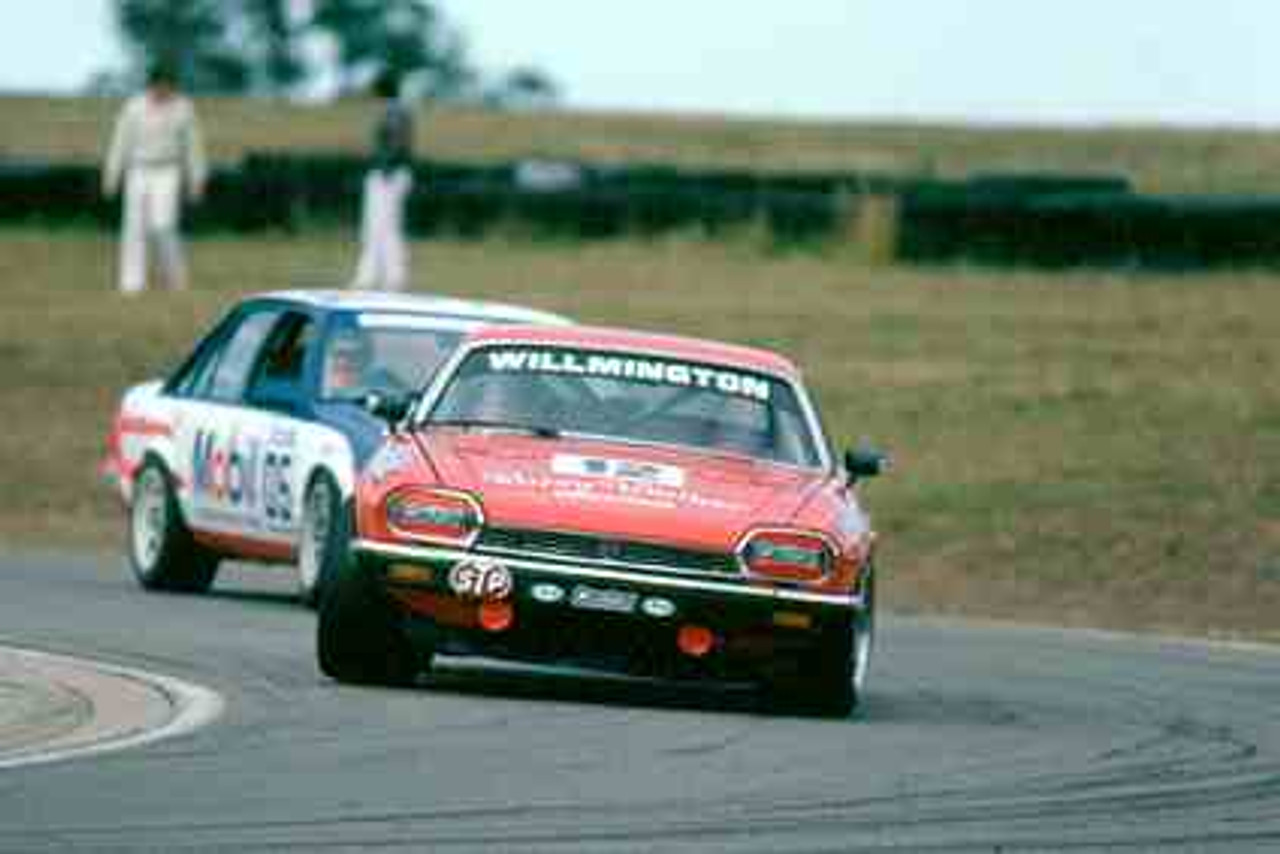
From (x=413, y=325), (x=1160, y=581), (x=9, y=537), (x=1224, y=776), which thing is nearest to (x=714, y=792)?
(x=1224, y=776)

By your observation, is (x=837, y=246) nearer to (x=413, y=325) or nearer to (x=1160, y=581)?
(x=1160, y=581)

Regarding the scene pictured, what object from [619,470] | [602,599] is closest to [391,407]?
[619,470]

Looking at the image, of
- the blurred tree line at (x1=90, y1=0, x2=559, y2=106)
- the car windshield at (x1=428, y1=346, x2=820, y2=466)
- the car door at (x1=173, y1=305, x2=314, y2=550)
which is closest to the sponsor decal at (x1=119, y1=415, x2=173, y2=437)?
the car door at (x1=173, y1=305, x2=314, y2=550)

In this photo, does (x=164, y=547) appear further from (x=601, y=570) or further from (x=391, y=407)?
(x=601, y=570)

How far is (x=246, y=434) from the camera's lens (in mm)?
17562

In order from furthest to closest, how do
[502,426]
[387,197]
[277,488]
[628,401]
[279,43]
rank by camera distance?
[279,43], [387,197], [277,488], [628,401], [502,426]

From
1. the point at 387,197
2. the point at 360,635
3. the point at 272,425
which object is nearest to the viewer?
the point at 360,635

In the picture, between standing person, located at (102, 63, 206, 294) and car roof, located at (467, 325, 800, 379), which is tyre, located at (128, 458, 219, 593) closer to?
car roof, located at (467, 325, 800, 379)

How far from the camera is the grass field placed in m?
21.3

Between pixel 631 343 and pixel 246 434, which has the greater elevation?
pixel 631 343

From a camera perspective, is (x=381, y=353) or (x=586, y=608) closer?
(x=586, y=608)

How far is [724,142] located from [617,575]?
47325mm

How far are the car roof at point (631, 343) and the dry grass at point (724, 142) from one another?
3017 centimetres

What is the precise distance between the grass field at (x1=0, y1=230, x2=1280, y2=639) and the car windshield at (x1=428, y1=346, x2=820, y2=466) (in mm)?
5857
